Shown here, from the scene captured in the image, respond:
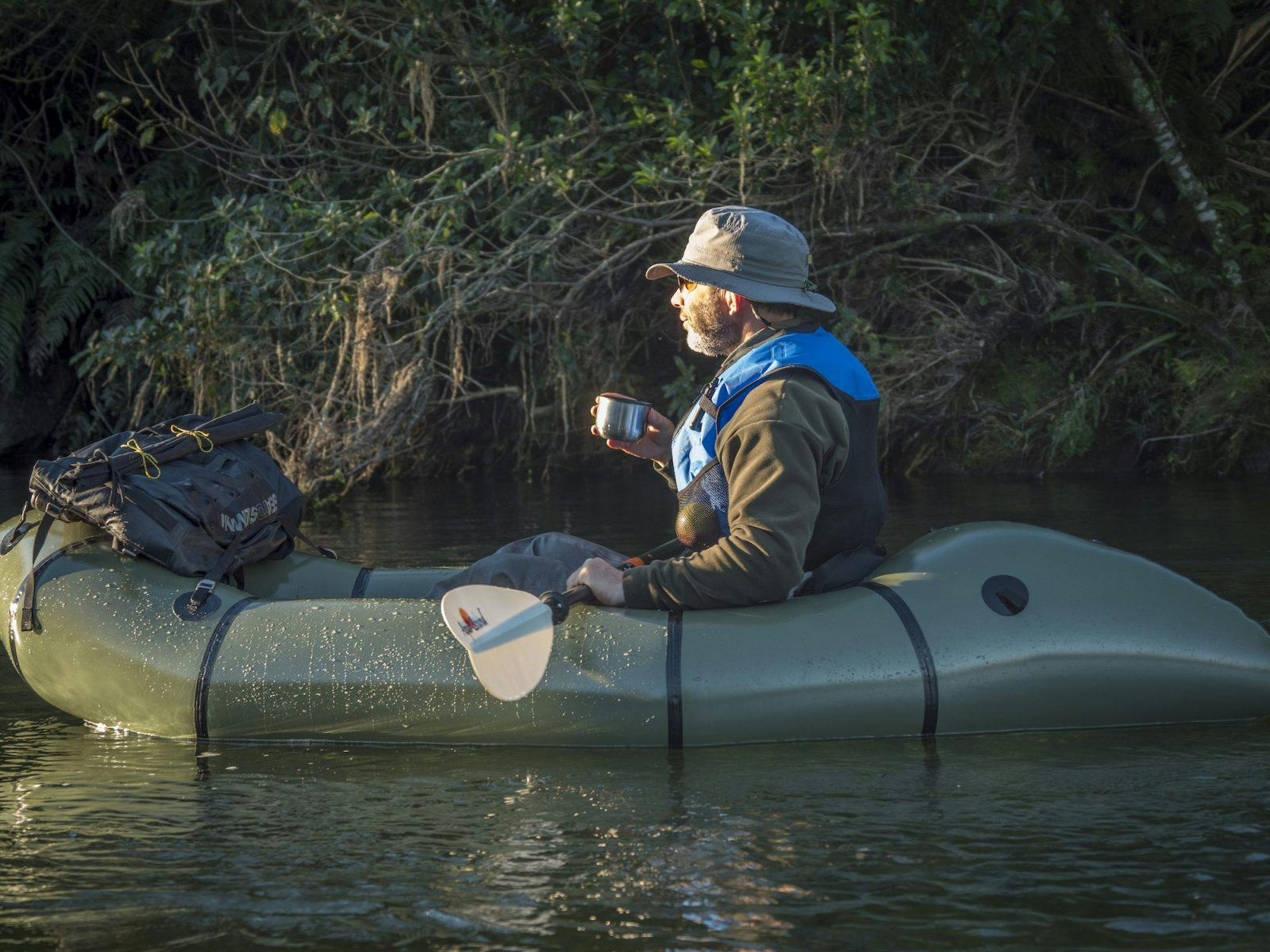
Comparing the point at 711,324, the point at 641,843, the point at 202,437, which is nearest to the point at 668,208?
the point at 202,437

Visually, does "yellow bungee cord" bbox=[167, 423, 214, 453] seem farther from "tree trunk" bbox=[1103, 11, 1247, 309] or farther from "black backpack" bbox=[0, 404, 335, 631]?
"tree trunk" bbox=[1103, 11, 1247, 309]

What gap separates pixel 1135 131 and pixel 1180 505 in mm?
2425

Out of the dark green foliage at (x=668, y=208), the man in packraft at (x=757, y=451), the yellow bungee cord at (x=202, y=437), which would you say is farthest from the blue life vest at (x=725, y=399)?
the dark green foliage at (x=668, y=208)

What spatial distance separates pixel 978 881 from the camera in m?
2.36

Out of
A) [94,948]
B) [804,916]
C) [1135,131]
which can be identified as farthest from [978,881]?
[1135,131]

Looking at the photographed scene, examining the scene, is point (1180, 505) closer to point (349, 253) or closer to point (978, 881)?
point (349, 253)

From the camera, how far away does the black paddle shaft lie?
3.24 m

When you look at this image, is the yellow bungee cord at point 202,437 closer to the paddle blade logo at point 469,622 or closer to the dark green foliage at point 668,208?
the paddle blade logo at point 469,622

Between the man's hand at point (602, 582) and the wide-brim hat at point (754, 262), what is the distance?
638 mm

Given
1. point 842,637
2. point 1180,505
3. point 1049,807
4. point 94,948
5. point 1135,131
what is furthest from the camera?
point 1135,131

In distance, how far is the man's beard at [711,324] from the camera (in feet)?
11.0

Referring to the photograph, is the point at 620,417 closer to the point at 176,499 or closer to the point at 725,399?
the point at 725,399

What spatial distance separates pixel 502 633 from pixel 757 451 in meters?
0.63

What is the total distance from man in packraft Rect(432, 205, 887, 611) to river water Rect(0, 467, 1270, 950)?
382 mm
